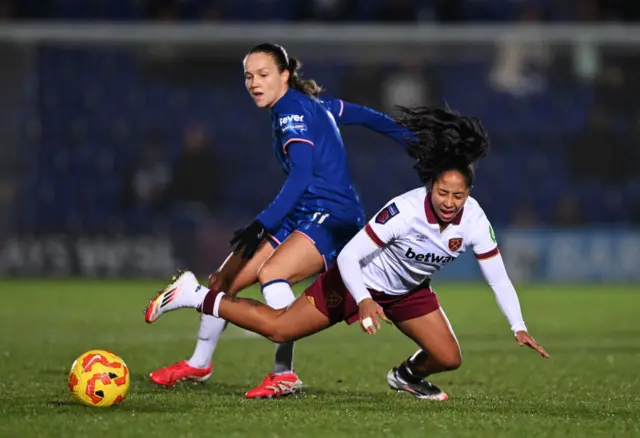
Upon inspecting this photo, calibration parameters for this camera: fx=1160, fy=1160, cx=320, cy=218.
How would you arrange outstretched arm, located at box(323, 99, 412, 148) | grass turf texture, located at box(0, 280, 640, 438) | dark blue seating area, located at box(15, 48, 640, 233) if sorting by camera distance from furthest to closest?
Answer: dark blue seating area, located at box(15, 48, 640, 233) → outstretched arm, located at box(323, 99, 412, 148) → grass turf texture, located at box(0, 280, 640, 438)

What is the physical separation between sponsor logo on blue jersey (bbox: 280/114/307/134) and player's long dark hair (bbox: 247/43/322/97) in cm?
35

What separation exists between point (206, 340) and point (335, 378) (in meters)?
0.95

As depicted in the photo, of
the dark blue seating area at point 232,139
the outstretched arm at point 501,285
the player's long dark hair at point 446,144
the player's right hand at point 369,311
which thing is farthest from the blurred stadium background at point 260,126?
the player's right hand at point 369,311

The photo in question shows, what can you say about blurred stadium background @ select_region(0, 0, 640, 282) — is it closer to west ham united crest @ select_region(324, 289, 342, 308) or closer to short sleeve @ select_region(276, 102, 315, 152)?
short sleeve @ select_region(276, 102, 315, 152)

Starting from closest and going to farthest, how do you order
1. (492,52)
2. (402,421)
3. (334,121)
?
1. (402,421)
2. (334,121)
3. (492,52)

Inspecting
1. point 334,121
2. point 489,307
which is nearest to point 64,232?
point 489,307

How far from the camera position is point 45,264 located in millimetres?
16766

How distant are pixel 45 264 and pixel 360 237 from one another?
1124 cm

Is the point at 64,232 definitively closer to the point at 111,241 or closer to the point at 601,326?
the point at 111,241

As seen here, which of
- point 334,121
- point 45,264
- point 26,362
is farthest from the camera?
point 45,264

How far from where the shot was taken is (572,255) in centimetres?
1708

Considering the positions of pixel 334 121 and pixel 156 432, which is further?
pixel 334 121

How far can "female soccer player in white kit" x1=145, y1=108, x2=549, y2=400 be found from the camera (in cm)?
628

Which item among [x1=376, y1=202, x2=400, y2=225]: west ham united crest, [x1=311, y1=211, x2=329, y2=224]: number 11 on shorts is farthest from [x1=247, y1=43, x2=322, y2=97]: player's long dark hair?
[x1=376, y1=202, x2=400, y2=225]: west ham united crest
